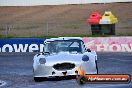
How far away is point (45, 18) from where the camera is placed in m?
57.9

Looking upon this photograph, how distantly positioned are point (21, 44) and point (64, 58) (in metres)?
17.1

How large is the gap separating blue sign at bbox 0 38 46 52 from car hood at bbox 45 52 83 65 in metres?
16.1

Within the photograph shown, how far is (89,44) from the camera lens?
109ft

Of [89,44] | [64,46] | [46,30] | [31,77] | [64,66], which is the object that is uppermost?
[46,30]

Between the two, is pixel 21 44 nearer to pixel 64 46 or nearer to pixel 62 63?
pixel 64 46

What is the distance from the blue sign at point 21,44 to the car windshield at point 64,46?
48.9ft

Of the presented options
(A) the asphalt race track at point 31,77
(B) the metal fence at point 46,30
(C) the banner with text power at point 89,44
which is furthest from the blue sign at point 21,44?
(A) the asphalt race track at point 31,77

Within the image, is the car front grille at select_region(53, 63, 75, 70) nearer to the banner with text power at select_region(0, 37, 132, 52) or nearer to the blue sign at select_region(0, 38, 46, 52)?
the banner with text power at select_region(0, 37, 132, 52)

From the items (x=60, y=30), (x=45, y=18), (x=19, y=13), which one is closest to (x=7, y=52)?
(x=60, y=30)

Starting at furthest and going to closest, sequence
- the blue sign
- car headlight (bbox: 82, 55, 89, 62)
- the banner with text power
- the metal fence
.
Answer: the metal fence < the blue sign < the banner with text power < car headlight (bbox: 82, 55, 89, 62)

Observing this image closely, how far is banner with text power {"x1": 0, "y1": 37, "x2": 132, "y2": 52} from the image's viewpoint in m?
→ 32.3

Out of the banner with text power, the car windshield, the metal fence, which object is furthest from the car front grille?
the metal fence

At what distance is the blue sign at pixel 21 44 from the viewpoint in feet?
110

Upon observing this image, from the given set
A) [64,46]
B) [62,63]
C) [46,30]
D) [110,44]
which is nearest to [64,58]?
[62,63]
